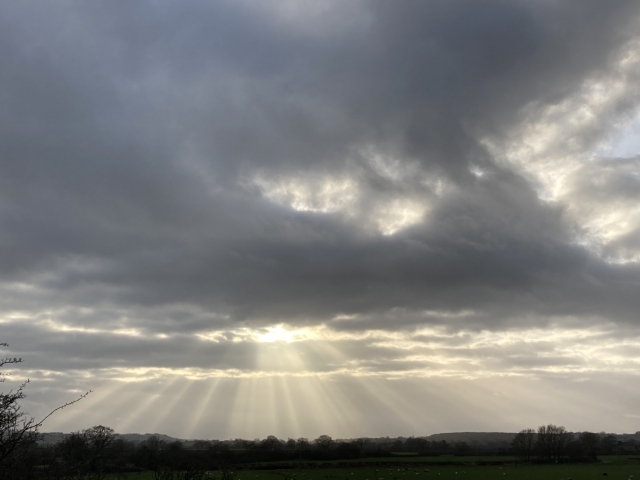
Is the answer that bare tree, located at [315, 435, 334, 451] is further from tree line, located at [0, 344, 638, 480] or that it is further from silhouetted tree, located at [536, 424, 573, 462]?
silhouetted tree, located at [536, 424, 573, 462]

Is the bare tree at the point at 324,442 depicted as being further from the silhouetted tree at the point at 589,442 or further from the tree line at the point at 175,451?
the silhouetted tree at the point at 589,442

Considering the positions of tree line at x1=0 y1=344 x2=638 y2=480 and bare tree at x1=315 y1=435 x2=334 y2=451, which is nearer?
tree line at x1=0 y1=344 x2=638 y2=480

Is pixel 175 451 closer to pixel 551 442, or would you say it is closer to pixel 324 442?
pixel 324 442

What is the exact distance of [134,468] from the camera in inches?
3757

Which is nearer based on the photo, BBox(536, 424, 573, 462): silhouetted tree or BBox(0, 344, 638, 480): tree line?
BBox(0, 344, 638, 480): tree line

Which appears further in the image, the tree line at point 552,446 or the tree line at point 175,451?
the tree line at point 552,446

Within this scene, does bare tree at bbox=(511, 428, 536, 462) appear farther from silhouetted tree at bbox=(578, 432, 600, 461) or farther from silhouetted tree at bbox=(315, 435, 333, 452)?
silhouetted tree at bbox=(315, 435, 333, 452)

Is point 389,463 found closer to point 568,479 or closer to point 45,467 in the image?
point 568,479

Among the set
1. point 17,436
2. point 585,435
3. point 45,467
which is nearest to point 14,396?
point 17,436

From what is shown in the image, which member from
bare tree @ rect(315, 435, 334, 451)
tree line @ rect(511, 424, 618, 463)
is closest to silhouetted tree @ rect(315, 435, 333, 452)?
bare tree @ rect(315, 435, 334, 451)

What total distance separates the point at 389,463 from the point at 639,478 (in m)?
67.0

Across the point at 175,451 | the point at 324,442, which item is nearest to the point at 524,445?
the point at 324,442

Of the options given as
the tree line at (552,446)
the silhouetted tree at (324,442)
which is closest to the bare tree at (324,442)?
the silhouetted tree at (324,442)

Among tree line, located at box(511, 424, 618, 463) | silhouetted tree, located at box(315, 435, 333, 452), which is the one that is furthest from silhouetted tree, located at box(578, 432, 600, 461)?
silhouetted tree, located at box(315, 435, 333, 452)
